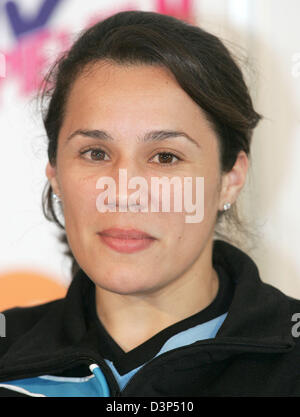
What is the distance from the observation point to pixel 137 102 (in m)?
1.16

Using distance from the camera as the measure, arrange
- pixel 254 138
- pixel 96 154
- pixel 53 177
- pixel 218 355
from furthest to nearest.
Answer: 1. pixel 254 138
2. pixel 53 177
3. pixel 96 154
4. pixel 218 355

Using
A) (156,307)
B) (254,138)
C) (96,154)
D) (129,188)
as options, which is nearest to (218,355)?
(156,307)

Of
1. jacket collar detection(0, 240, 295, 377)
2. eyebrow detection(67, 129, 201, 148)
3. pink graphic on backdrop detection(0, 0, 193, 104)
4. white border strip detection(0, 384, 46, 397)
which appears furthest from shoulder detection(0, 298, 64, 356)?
pink graphic on backdrop detection(0, 0, 193, 104)

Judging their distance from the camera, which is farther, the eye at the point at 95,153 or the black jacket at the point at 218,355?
the eye at the point at 95,153

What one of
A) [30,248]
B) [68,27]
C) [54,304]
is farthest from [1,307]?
[68,27]

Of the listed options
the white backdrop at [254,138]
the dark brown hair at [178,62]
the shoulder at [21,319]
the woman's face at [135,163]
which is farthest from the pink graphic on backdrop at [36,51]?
the shoulder at [21,319]

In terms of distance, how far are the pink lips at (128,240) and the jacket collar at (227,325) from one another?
0.62ft

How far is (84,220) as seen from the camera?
119cm

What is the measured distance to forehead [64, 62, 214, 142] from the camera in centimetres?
116

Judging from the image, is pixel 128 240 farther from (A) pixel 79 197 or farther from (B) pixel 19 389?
(B) pixel 19 389

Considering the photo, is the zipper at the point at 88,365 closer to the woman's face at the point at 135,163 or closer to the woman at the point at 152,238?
the woman at the point at 152,238

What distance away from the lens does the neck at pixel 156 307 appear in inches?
48.6

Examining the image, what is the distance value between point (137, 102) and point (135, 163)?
110 mm

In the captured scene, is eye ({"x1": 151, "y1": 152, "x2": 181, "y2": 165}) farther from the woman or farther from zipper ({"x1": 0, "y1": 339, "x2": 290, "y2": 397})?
zipper ({"x1": 0, "y1": 339, "x2": 290, "y2": 397})
